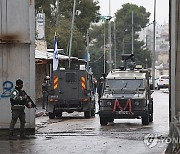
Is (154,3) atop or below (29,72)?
atop

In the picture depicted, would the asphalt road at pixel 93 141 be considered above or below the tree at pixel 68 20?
below

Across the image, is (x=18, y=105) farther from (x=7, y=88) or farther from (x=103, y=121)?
(x=103, y=121)

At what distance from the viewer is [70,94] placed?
27.7 m

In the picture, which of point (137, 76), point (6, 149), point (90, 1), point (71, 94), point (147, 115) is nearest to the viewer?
point (6, 149)

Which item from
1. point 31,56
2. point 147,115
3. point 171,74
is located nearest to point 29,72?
point 31,56

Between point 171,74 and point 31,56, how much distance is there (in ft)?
15.4

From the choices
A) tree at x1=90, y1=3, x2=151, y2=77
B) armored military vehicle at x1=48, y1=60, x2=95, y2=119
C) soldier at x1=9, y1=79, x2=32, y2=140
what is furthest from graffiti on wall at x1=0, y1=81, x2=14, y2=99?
tree at x1=90, y1=3, x2=151, y2=77

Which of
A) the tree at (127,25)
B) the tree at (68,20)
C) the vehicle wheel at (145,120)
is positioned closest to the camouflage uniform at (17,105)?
the vehicle wheel at (145,120)

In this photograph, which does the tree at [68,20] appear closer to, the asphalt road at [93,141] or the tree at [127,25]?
the tree at [127,25]

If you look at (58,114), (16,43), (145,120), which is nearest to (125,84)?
(145,120)

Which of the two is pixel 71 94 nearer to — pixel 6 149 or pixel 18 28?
pixel 18 28

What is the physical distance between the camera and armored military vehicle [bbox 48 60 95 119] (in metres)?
27.2

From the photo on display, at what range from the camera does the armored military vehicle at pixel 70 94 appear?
27.2m

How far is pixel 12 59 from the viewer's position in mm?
17516
